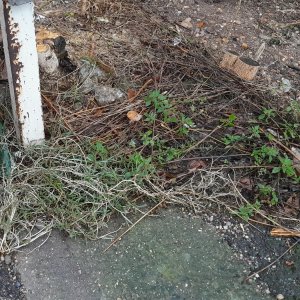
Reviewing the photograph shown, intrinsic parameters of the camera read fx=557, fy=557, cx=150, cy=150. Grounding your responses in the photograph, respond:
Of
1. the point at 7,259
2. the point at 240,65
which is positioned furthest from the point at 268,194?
the point at 7,259

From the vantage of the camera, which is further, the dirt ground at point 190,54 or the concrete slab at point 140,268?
the dirt ground at point 190,54

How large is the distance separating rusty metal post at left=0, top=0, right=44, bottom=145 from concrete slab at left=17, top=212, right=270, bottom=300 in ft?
1.97

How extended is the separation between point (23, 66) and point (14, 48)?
0.36 ft

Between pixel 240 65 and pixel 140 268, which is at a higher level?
pixel 240 65

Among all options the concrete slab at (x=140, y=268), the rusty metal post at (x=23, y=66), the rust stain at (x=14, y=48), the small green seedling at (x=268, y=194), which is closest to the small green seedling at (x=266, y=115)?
the small green seedling at (x=268, y=194)

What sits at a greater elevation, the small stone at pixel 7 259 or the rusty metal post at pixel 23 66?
the rusty metal post at pixel 23 66

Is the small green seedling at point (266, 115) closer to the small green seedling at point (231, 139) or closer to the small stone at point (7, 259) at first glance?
the small green seedling at point (231, 139)

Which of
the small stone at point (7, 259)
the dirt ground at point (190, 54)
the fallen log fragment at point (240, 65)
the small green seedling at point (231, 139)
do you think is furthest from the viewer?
the fallen log fragment at point (240, 65)

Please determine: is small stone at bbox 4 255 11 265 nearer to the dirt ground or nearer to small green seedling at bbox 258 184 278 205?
the dirt ground

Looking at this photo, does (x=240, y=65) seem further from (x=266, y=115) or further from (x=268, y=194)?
(x=268, y=194)

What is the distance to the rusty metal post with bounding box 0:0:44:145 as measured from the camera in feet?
8.45

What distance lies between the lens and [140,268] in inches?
107

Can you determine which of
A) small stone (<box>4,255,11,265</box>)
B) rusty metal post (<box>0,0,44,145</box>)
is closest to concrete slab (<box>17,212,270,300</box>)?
small stone (<box>4,255,11,265</box>)

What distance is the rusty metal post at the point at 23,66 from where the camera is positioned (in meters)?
2.57
